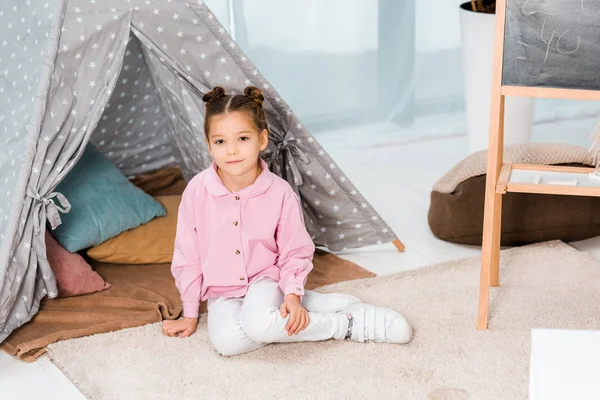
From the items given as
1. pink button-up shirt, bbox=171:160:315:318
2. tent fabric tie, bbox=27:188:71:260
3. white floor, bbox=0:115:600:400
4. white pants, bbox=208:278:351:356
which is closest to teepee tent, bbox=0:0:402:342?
tent fabric tie, bbox=27:188:71:260

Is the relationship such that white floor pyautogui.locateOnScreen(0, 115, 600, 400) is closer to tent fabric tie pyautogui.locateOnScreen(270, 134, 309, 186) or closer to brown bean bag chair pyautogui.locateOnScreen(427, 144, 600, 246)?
brown bean bag chair pyautogui.locateOnScreen(427, 144, 600, 246)

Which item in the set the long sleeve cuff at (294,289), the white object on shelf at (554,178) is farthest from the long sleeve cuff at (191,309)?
the white object on shelf at (554,178)

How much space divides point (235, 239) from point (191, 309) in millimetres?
216

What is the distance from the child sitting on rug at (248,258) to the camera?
208 centimetres

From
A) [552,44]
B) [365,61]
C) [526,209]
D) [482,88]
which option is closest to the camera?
[552,44]

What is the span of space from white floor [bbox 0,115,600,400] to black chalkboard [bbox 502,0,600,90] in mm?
777

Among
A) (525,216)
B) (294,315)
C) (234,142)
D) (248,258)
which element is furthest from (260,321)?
(525,216)

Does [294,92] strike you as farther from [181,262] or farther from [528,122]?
[181,262]

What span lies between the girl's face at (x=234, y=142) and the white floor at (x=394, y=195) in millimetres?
622

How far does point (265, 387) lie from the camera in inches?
77.0

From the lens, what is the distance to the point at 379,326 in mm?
2121

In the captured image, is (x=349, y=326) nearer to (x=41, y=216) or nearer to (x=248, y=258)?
(x=248, y=258)

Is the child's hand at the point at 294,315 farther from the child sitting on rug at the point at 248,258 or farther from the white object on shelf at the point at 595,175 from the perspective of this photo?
the white object on shelf at the point at 595,175

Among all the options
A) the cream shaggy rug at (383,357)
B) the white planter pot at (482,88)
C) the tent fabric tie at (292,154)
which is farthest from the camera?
the white planter pot at (482,88)
